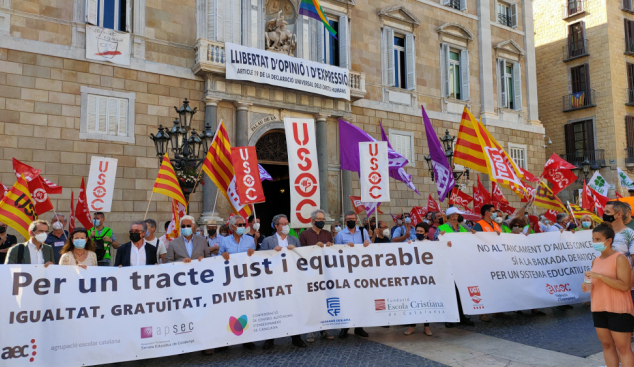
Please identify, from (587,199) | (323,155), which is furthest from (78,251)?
(587,199)

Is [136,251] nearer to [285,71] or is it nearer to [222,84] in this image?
[222,84]

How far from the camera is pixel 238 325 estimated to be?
603 cm

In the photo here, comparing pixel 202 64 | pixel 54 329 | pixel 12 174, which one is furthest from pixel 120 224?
pixel 54 329

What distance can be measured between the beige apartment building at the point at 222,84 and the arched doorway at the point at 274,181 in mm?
50

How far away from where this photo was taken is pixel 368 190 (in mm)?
8984

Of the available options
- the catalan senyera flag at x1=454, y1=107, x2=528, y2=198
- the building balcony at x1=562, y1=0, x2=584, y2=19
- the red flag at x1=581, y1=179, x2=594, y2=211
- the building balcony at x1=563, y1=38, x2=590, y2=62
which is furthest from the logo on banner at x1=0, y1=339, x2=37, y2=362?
the building balcony at x1=562, y1=0, x2=584, y2=19

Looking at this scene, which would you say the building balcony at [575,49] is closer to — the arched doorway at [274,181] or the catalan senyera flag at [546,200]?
the arched doorway at [274,181]

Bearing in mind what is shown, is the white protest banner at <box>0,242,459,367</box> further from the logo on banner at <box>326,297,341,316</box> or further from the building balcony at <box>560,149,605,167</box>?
the building balcony at <box>560,149,605,167</box>

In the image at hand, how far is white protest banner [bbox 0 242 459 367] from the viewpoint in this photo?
207 inches

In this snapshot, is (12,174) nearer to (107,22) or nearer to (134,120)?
(134,120)

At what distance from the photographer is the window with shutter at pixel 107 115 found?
12.6 m

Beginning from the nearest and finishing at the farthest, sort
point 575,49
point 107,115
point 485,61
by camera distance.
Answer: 1. point 107,115
2. point 485,61
3. point 575,49

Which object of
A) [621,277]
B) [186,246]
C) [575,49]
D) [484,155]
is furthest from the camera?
[575,49]

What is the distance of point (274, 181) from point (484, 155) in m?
10.5
